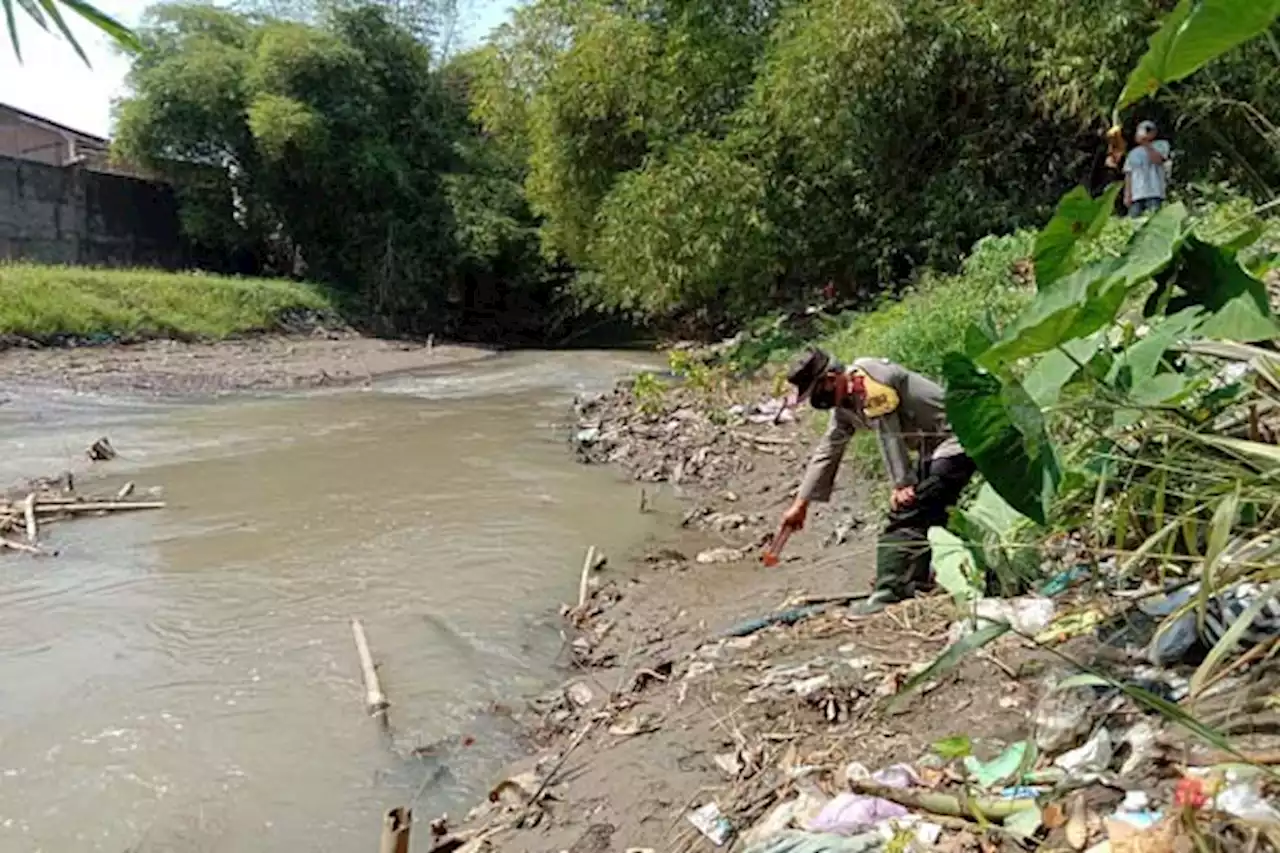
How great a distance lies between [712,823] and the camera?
2727 mm

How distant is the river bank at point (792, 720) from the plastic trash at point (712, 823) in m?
0.01

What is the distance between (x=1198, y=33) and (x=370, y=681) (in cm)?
402

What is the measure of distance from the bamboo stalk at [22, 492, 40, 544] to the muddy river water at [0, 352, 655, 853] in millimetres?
129

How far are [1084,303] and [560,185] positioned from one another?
15.6 meters

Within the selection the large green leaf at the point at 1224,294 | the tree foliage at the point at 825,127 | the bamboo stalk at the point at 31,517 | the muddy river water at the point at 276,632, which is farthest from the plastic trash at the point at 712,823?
the tree foliage at the point at 825,127

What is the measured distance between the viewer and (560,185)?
1709 cm

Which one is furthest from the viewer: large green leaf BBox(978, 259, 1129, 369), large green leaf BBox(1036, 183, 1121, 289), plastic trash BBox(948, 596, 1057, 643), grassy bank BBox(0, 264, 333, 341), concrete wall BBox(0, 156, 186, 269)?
concrete wall BBox(0, 156, 186, 269)

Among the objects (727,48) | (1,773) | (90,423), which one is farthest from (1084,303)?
(727,48)

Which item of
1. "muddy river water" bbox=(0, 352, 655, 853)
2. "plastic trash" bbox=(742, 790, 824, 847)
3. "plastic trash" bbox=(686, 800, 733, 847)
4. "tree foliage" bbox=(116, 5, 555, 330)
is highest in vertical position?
"tree foliage" bbox=(116, 5, 555, 330)

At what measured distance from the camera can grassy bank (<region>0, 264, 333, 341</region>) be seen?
16.9m

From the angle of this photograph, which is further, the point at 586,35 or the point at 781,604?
the point at 586,35

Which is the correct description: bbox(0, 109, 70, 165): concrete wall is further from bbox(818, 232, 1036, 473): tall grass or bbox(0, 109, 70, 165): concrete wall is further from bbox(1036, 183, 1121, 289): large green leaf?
bbox(1036, 183, 1121, 289): large green leaf

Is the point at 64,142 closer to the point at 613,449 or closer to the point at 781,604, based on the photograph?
the point at 613,449

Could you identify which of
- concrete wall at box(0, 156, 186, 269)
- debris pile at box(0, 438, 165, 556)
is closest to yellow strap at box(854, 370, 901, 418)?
debris pile at box(0, 438, 165, 556)
